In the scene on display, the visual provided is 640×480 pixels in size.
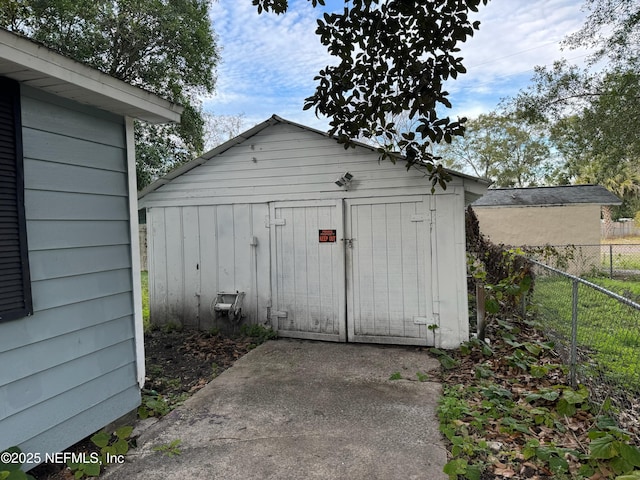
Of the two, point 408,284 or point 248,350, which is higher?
point 408,284

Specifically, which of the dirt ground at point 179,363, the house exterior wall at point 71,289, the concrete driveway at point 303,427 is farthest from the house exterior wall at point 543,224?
the house exterior wall at point 71,289

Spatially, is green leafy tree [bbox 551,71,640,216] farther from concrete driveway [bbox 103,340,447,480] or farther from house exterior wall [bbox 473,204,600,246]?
concrete driveway [bbox 103,340,447,480]

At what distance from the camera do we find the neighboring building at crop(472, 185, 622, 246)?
12.7 m

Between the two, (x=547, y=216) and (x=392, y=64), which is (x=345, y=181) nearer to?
(x=392, y=64)

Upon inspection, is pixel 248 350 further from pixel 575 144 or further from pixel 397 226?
pixel 575 144

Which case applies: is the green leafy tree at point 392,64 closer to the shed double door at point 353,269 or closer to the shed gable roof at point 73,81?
the shed double door at point 353,269

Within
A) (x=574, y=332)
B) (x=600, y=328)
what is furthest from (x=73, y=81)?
(x=600, y=328)

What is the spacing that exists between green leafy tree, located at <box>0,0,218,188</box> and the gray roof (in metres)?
9.58

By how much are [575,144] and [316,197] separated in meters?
8.33

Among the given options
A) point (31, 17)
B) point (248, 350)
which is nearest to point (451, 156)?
point (31, 17)

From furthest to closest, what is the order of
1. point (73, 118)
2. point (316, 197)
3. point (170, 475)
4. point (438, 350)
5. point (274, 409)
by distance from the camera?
1. point (316, 197)
2. point (438, 350)
3. point (274, 409)
4. point (73, 118)
5. point (170, 475)

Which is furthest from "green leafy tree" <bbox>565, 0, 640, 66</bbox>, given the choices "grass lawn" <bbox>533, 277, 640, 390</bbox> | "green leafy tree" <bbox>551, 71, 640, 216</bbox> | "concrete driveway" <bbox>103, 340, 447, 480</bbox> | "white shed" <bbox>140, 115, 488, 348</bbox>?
"concrete driveway" <bbox>103, 340, 447, 480</bbox>

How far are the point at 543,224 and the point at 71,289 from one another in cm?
1376

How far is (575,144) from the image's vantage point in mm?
10141
